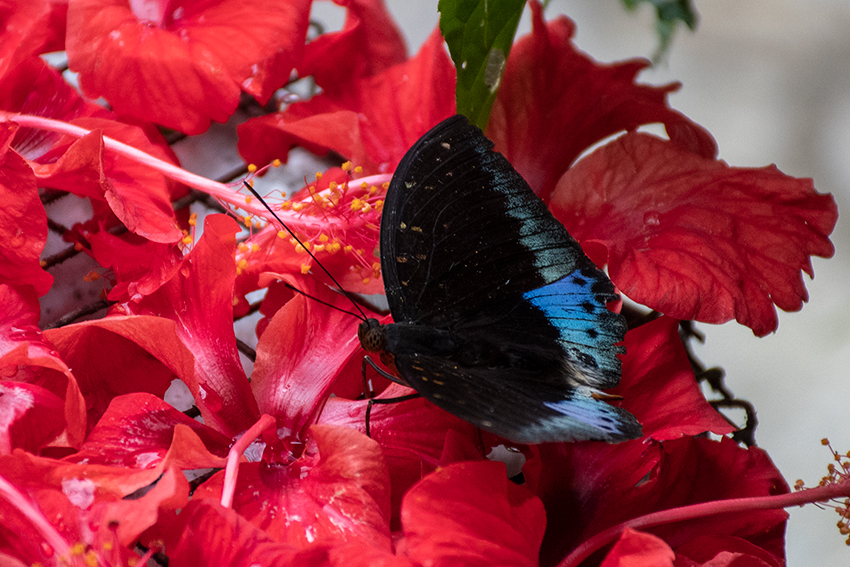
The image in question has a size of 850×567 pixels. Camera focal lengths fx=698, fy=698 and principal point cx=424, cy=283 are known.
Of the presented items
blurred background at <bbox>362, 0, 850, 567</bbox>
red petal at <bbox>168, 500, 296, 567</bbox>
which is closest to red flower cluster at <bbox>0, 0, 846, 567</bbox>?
red petal at <bbox>168, 500, 296, 567</bbox>

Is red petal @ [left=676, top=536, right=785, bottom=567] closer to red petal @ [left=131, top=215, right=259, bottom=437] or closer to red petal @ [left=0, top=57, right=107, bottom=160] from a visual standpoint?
red petal @ [left=131, top=215, right=259, bottom=437]

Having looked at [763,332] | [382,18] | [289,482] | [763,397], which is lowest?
[763,397]

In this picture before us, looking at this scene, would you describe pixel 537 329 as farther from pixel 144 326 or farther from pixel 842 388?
pixel 842 388

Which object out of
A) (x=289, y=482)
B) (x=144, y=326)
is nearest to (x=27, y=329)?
(x=144, y=326)

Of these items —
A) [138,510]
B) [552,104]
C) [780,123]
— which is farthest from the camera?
[780,123]

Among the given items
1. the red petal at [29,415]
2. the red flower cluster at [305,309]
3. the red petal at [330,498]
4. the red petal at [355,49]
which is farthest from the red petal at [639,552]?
the red petal at [355,49]

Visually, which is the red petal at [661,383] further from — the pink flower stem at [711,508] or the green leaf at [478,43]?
the green leaf at [478,43]

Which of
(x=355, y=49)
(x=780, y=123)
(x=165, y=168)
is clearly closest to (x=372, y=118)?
(x=355, y=49)

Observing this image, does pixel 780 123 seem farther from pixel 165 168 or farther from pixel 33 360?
pixel 33 360
